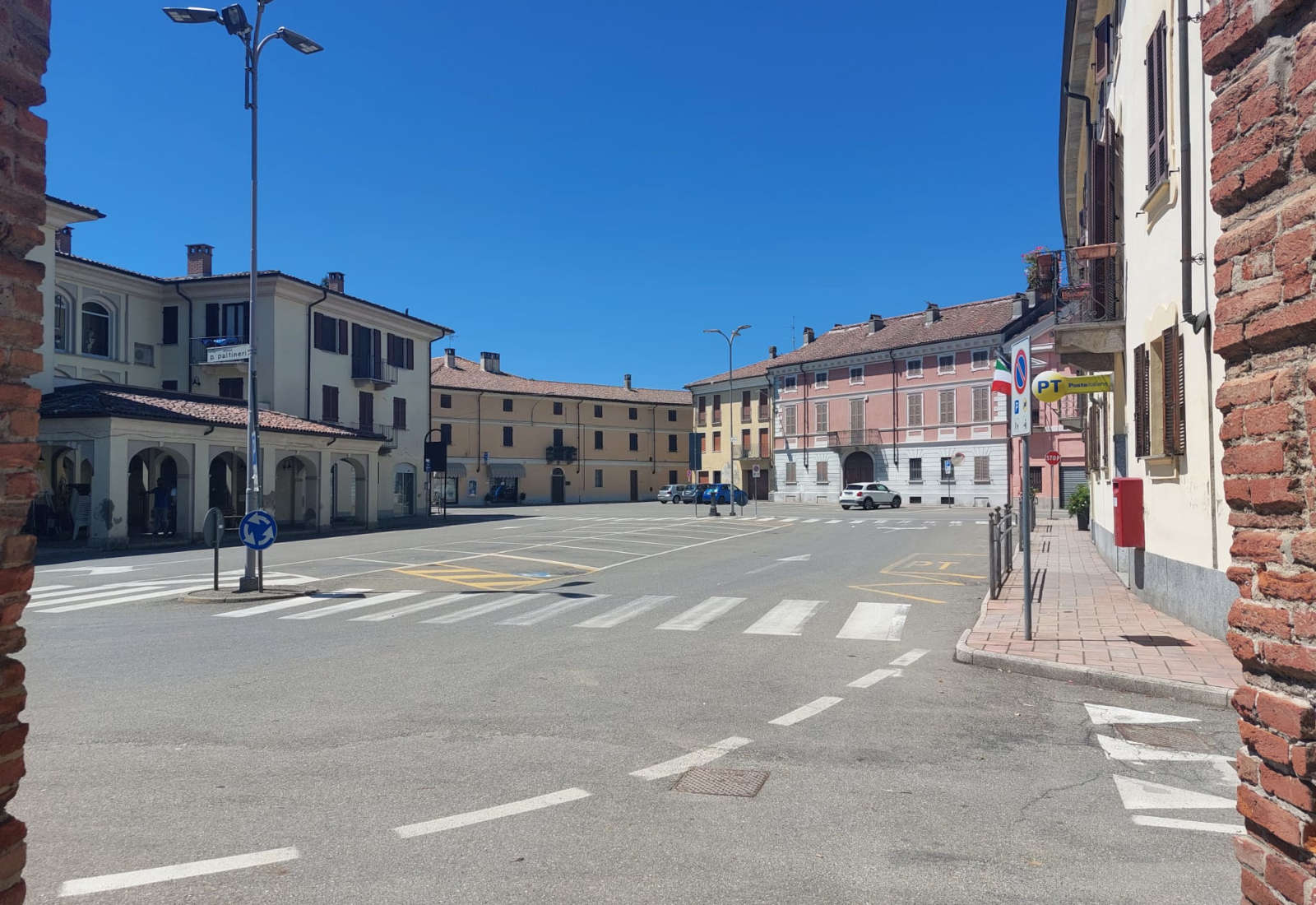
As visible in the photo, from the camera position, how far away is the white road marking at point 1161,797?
4.61m

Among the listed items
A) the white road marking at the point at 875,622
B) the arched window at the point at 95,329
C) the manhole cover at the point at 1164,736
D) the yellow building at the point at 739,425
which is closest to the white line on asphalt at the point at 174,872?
the manhole cover at the point at 1164,736

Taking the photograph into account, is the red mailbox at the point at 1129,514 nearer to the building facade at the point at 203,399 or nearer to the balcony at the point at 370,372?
the building facade at the point at 203,399

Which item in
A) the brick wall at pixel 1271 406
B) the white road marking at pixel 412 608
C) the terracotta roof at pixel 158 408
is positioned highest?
the terracotta roof at pixel 158 408

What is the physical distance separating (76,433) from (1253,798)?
96.2ft

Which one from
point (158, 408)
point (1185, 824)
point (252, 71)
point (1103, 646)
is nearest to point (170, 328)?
point (158, 408)

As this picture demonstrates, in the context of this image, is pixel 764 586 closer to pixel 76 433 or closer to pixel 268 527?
pixel 268 527

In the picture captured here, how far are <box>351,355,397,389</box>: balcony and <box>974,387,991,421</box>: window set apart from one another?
113ft

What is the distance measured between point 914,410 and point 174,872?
56.9m

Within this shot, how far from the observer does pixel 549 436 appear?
70.8m

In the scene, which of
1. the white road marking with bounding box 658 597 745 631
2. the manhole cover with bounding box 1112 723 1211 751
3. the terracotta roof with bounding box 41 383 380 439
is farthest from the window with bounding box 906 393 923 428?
the manhole cover with bounding box 1112 723 1211 751

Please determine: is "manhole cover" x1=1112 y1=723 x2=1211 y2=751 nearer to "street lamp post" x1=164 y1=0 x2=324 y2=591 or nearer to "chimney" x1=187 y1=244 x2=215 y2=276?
"street lamp post" x1=164 y1=0 x2=324 y2=591

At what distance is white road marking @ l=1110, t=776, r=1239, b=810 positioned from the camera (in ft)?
15.1

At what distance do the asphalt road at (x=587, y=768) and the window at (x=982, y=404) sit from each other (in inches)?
1759

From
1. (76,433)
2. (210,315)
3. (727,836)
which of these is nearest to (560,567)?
(727,836)
